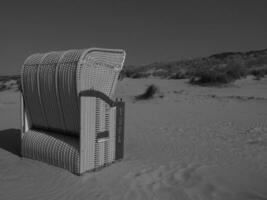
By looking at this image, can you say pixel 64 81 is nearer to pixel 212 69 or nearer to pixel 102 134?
pixel 102 134

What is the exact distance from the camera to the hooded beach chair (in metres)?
5.13

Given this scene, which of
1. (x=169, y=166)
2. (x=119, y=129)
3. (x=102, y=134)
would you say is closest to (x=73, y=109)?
(x=102, y=134)

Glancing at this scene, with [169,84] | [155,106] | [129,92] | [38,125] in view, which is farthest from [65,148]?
[169,84]

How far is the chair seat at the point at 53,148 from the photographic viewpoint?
5.26m

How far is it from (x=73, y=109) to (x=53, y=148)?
925mm

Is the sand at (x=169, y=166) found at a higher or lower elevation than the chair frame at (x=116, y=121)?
lower

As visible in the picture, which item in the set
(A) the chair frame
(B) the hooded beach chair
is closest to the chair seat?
(B) the hooded beach chair

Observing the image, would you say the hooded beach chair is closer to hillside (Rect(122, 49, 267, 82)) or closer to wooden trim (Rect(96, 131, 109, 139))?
wooden trim (Rect(96, 131, 109, 139))

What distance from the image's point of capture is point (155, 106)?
1473 centimetres

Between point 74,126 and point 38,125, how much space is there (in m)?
1.31

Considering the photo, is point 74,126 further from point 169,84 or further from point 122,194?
point 169,84

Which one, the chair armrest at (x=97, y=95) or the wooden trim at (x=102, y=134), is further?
the wooden trim at (x=102, y=134)

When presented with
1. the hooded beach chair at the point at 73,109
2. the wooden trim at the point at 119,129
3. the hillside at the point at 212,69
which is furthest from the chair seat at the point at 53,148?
the hillside at the point at 212,69

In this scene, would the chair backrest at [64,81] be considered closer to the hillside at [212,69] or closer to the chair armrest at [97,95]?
the chair armrest at [97,95]
